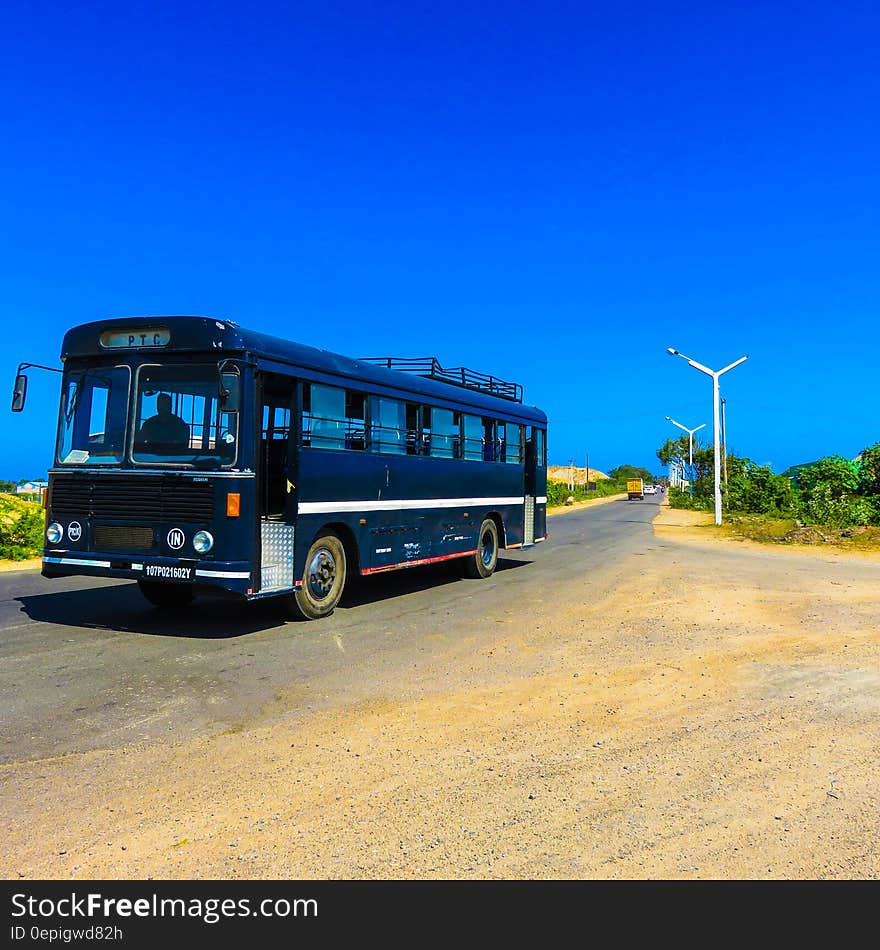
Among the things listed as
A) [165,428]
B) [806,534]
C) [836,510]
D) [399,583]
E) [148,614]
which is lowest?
[148,614]

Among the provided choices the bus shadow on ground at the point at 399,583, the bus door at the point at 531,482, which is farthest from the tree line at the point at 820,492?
the bus shadow on ground at the point at 399,583

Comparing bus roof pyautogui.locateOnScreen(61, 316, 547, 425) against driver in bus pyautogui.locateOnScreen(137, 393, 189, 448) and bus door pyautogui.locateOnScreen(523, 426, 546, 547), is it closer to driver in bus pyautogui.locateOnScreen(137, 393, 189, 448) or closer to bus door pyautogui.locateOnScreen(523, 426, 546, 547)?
driver in bus pyautogui.locateOnScreen(137, 393, 189, 448)

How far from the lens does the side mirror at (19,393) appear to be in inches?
352

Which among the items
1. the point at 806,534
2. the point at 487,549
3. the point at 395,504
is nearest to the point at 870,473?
the point at 806,534

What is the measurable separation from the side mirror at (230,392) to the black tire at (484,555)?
7039 millimetres

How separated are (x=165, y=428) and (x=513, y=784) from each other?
5.75 meters

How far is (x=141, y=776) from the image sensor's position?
4496mm

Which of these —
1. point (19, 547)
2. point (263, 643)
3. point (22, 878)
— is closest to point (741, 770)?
point (22, 878)

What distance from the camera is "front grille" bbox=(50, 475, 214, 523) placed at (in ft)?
26.7

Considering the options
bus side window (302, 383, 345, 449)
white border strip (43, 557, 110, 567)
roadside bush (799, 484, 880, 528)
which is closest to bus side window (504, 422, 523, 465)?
bus side window (302, 383, 345, 449)

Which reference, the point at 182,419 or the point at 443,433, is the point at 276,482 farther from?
the point at 443,433

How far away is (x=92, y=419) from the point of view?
882 centimetres
